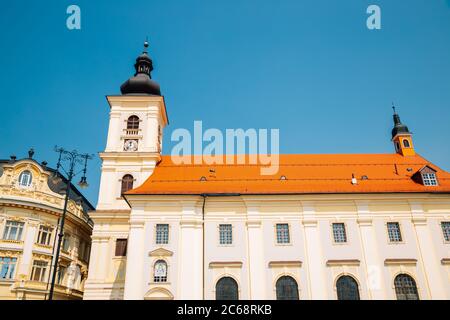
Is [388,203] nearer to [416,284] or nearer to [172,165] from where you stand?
[416,284]

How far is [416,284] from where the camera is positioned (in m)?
26.0

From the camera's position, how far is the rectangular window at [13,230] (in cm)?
3356

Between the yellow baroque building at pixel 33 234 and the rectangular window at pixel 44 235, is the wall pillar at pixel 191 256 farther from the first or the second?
the rectangular window at pixel 44 235

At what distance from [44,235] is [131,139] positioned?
13.1 meters

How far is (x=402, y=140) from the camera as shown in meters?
38.8

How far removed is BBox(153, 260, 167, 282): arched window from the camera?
86.7 ft

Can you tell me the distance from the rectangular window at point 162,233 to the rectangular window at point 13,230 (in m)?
15.6

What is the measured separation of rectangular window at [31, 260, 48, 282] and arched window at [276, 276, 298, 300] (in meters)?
23.1

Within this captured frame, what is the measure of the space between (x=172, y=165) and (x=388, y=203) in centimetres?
1950

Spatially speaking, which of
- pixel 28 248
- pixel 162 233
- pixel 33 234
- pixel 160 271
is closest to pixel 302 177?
pixel 162 233

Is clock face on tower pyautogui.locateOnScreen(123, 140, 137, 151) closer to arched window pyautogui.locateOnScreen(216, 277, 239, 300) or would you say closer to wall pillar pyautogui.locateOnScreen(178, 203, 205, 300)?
wall pillar pyautogui.locateOnScreen(178, 203, 205, 300)
